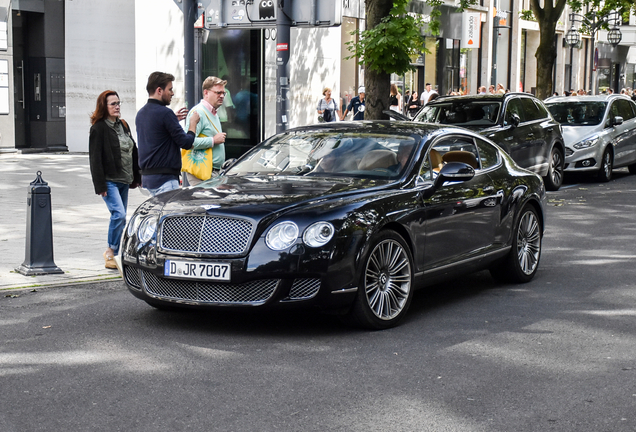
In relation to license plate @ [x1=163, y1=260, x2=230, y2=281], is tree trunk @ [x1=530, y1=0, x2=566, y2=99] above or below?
above

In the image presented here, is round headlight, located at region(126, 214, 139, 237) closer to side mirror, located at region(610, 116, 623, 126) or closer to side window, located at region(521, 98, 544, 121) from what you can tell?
side window, located at region(521, 98, 544, 121)

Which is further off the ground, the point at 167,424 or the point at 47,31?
the point at 47,31

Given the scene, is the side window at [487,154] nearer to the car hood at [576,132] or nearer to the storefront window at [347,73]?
the car hood at [576,132]

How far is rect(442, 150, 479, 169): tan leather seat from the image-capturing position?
793 centimetres

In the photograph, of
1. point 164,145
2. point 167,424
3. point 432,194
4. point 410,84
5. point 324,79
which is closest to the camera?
point 167,424

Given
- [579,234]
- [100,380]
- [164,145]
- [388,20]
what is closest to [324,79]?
[388,20]

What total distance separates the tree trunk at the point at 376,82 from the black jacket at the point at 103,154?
7587mm

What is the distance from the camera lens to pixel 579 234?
1143 centimetres

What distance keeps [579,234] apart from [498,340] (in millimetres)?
5597

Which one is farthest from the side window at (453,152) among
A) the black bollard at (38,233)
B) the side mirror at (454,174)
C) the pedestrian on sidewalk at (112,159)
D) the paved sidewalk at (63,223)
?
the black bollard at (38,233)

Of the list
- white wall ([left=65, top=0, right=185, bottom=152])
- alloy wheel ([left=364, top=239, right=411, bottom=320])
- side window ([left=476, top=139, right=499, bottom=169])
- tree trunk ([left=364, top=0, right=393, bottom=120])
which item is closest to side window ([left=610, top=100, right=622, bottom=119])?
tree trunk ([left=364, top=0, right=393, bottom=120])

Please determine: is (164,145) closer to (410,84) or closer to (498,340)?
(498,340)

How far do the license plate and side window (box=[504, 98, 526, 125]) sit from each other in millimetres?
10274

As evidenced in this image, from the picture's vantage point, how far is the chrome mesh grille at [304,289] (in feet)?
20.0
